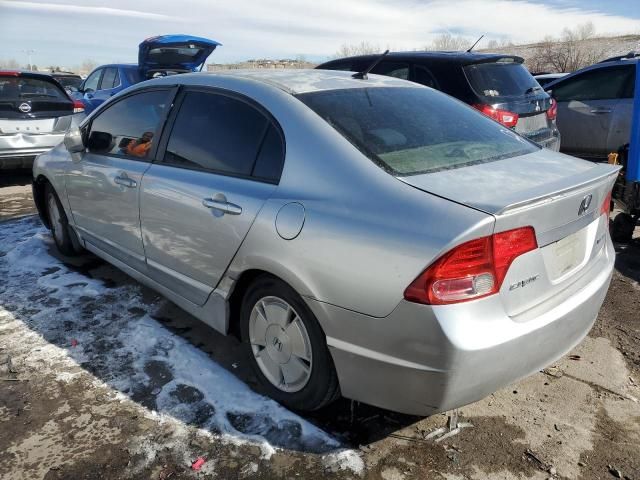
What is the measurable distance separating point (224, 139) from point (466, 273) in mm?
1556

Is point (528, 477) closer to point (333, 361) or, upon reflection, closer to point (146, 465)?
point (333, 361)

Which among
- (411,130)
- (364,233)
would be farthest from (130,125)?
(364,233)

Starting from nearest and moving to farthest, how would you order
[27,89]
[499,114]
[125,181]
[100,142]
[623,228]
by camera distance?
[125,181]
[100,142]
[623,228]
[499,114]
[27,89]

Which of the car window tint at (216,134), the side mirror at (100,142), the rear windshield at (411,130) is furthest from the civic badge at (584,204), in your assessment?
the side mirror at (100,142)

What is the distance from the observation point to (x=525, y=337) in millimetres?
2145

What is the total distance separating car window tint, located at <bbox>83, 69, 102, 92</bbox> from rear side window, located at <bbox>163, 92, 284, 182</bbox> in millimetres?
9227

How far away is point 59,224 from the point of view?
4797mm

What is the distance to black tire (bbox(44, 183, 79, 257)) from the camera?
4.69 meters

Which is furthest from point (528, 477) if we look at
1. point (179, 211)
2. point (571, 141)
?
point (571, 141)

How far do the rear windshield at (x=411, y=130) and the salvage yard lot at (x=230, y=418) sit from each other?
4.07 feet

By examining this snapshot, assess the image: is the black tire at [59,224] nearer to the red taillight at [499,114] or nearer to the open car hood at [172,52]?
the red taillight at [499,114]

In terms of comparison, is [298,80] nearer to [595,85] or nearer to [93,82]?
[595,85]

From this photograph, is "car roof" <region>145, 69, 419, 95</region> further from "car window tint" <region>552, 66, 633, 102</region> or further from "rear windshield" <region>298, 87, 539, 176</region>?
"car window tint" <region>552, 66, 633, 102</region>

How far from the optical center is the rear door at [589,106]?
25.6 ft
